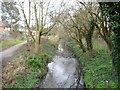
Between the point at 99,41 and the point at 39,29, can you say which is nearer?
the point at 39,29

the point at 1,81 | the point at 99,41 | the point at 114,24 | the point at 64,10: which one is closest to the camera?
the point at 114,24

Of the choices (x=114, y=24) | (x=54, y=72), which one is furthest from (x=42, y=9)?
(x=114, y=24)

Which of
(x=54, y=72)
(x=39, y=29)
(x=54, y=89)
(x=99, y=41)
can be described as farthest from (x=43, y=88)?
(x=99, y=41)

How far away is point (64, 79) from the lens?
17.3m

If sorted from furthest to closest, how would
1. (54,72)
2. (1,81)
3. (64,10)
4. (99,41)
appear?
(99,41)
(64,10)
(54,72)
(1,81)

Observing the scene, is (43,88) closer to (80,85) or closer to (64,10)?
(80,85)

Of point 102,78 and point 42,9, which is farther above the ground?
point 42,9

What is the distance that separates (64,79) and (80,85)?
2366 mm

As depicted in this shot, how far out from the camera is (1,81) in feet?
40.2

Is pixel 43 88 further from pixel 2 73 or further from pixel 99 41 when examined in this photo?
pixel 99 41

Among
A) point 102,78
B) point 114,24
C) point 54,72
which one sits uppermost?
point 114,24

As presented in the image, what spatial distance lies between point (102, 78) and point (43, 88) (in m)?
3.83

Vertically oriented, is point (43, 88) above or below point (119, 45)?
below

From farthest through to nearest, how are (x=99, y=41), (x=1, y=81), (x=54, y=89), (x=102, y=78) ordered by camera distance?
(x=99, y=41), (x=54, y=89), (x=102, y=78), (x=1, y=81)
